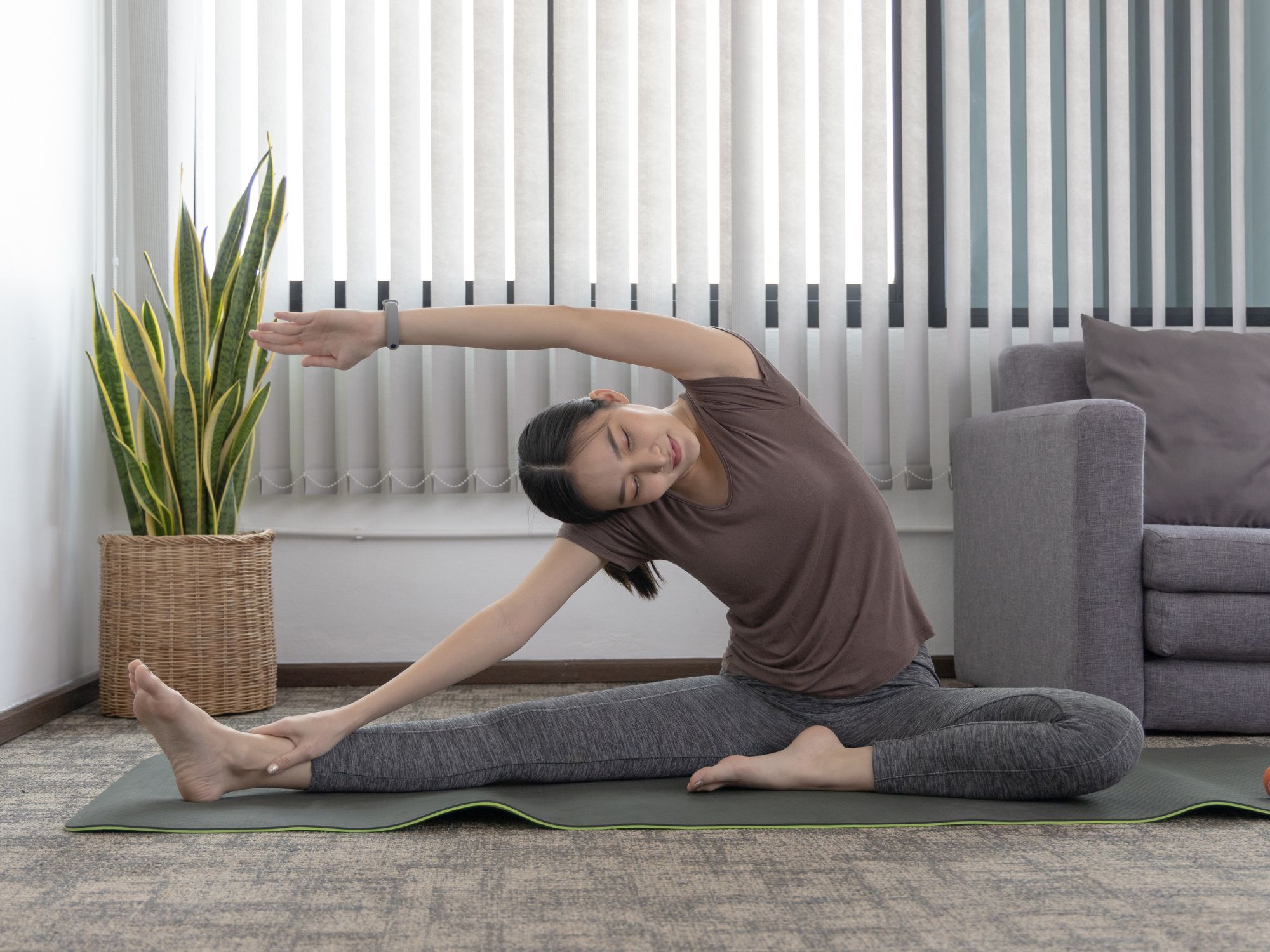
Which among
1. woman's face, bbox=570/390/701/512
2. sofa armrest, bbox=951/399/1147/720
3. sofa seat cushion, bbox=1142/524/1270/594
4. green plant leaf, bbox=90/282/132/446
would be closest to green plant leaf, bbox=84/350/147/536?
green plant leaf, bbox=90/282/132/446

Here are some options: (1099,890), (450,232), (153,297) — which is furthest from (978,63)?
(1099,890)

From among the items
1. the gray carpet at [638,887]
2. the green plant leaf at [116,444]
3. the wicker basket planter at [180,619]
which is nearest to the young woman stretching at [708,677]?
the gray carpet at [638,887]

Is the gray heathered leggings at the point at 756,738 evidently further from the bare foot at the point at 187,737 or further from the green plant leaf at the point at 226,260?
the green plant leaf at the point at 226,260

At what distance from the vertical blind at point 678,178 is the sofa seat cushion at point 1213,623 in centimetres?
89

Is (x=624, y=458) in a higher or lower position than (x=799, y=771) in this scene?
higher

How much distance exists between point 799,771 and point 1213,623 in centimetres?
96

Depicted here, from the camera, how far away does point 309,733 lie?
4.79 feet

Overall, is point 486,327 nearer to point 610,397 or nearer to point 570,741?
point 610,397

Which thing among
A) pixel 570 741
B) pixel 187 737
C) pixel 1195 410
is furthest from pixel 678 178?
pixel 187 737

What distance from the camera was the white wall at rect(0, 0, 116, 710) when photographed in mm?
2145

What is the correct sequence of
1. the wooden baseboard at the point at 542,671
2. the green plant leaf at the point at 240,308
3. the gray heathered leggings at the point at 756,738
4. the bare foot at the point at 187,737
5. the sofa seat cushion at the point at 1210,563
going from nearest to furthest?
1. the bare foot at the point at 187,737
2. the gray heathered leggings at the point at 756,738
3. the sofa seat cushion at the point at 1210,563
4. the green plant leaf at the point at 240,308
5. the wooden baseboard at the point at 542,671

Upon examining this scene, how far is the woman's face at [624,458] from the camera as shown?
1.44 meters

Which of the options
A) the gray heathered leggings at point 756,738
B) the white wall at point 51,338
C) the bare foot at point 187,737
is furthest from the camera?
the white wall at point 51,338

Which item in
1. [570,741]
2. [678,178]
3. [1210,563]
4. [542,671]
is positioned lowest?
[542,671]
